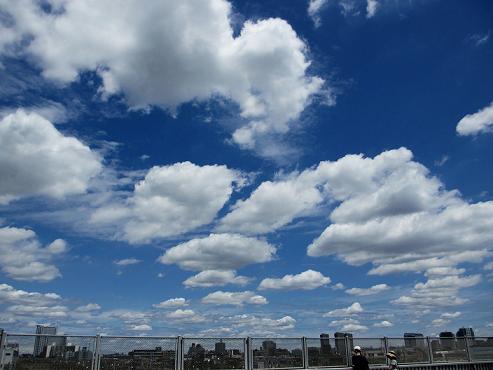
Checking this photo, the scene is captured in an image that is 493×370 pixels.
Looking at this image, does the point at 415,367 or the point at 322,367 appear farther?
the point at 415,367

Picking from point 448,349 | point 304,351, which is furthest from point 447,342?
point 304,351

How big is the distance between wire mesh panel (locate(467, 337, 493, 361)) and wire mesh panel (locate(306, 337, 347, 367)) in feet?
31.1

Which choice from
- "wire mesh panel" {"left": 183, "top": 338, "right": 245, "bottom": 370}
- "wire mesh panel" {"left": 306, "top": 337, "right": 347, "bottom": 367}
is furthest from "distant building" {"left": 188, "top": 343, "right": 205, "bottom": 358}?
"wire mesh panel" {"left": 306, "top": 337, "right": 347, "bottom": 367}

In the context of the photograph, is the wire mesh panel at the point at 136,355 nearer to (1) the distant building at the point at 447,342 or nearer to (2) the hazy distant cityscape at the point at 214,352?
(2) the hazy distant cityscape at the point at 214,352

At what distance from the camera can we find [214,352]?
17.4 meters

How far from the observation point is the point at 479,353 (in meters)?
26.7

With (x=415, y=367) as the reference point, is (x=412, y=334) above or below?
above

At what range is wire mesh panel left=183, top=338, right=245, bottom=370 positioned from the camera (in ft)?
55.5

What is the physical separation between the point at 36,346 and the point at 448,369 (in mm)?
19876

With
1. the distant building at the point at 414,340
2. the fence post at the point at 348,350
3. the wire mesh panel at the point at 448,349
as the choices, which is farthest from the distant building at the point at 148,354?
the wire mesh panel at the point at 448,349

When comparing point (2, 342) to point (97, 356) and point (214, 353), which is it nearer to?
point (97, 356)

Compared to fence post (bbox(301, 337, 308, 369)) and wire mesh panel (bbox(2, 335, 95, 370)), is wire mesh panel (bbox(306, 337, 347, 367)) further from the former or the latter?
wire mesh panel (bbox(2, 335, 95, 370))

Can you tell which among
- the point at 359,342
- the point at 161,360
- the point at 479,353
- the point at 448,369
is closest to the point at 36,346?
the point at 161,360

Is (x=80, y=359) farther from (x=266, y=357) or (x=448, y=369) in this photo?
(x=448, y=369)
